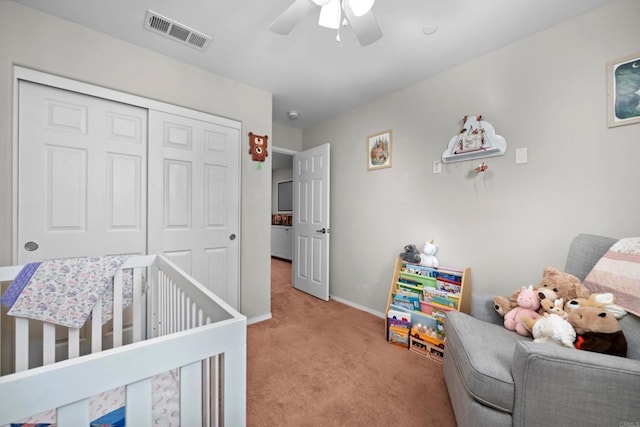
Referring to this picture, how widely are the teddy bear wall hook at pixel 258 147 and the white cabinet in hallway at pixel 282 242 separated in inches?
116

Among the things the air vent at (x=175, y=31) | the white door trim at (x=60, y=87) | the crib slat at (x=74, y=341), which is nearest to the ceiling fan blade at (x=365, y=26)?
the air vent at (x=175, y=31)

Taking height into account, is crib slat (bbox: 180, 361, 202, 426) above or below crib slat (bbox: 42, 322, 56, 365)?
above

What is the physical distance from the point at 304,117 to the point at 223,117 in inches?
47.7

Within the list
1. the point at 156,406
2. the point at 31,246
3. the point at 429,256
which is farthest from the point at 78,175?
the point at 429,256

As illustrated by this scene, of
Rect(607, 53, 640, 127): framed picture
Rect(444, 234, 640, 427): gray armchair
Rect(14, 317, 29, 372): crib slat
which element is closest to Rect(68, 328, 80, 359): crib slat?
Rect(14, 317, 29, 372): crib slat

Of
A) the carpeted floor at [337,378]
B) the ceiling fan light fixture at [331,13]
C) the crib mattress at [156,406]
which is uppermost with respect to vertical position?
the ceiling fan light fixture at [331,13]

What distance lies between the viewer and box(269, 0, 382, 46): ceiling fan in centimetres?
118

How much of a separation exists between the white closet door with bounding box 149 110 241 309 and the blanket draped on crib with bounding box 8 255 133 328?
2.91ft

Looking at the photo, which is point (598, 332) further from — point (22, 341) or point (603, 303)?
point (22, 341)

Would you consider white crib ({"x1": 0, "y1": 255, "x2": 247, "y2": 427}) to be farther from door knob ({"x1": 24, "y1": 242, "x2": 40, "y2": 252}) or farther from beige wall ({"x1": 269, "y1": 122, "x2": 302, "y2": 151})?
beige wall ({"x1": 269, "y1": 122, "x2": 302, "y2": 151})

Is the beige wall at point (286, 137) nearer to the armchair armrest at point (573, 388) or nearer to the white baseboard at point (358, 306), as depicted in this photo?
the white baseboard at point (358, 306)

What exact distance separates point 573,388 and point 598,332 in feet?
1.10

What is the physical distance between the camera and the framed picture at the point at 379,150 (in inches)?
104

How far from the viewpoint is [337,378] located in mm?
1687
